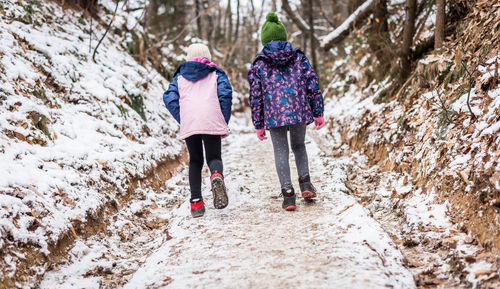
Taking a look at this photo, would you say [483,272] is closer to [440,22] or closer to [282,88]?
[282,88]

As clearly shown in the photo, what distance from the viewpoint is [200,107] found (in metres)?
3.79

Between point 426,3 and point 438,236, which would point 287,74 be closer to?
point 438,236

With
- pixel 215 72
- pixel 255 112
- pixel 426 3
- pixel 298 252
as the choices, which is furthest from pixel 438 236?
pixel 426 3

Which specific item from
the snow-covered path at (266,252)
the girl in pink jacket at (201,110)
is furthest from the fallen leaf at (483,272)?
the girl in pink jacket at (201,110)

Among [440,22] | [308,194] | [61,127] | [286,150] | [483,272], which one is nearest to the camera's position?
[483,272]

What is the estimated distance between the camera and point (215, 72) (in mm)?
3959

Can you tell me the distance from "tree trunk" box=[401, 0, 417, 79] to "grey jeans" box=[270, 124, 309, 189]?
3101 millimetres

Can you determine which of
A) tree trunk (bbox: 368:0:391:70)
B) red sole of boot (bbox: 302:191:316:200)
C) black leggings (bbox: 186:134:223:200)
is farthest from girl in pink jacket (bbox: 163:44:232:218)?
tree trunk (bbox: 368:0:391:70)

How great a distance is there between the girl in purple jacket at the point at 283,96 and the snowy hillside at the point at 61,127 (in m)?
→ 1.93

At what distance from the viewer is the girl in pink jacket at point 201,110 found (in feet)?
12.4

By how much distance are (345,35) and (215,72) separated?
5.55m

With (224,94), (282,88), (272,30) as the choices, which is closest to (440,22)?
(272,30)

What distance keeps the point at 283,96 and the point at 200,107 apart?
89 centimetres

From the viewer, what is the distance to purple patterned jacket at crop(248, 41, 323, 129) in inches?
148
